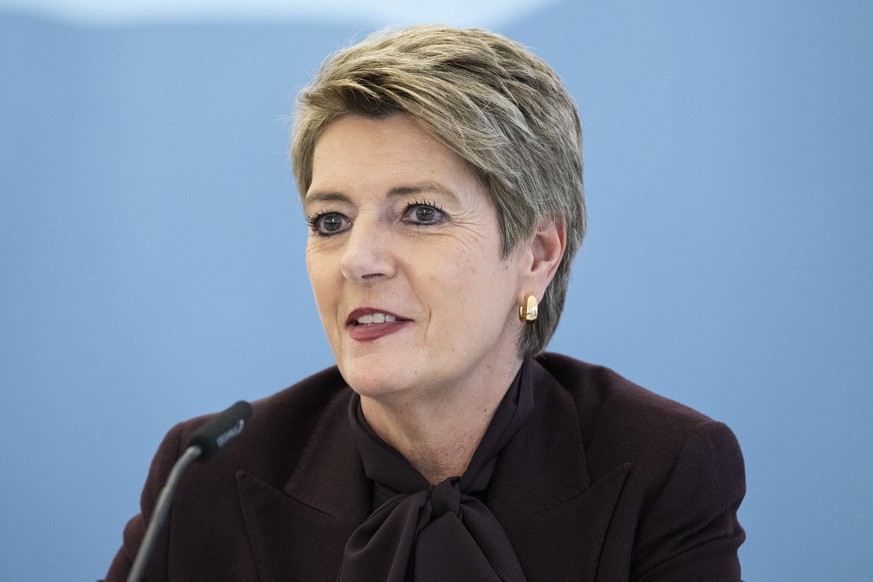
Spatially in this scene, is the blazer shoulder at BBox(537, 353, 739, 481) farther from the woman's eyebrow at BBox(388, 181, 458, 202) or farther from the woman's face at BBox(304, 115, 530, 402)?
the woman's eyebrow at BBox(388, 181, 458, 202)

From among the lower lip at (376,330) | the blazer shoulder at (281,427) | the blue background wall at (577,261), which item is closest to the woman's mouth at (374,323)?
the lower lip at (376,330)

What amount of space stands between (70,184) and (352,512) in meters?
1.76

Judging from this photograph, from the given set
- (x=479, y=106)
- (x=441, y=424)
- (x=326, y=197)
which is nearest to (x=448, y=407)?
(x=441, y=424)

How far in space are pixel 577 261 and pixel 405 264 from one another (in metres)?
1.35

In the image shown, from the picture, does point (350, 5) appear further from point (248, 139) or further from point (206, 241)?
point (206, 241)

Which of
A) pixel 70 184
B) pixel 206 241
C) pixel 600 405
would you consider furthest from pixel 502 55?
pixel 70 184

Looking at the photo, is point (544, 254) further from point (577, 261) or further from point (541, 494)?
point (577, 261)

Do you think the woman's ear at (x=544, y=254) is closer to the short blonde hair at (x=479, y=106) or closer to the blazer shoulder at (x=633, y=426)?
the short blonde hair at (x=479, y=106)

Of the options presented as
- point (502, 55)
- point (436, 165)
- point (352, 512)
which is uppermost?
point (502, 55)

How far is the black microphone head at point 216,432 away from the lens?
46.5 inches

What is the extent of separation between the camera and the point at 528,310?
1.73 m

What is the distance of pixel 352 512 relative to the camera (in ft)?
5.76

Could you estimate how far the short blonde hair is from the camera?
1.59 meters

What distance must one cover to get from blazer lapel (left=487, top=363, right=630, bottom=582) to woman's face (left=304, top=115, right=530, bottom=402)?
0.78 ft
